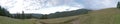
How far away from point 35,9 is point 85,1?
21.2 inches

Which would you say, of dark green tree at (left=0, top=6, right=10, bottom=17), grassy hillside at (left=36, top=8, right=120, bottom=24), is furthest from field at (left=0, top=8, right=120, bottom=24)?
dark green tree at (left=0, top=6, right=10, bottom=17)

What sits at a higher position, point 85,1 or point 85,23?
point 85,1

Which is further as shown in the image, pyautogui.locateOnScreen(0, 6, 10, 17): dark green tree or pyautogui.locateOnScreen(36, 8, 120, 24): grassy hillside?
pyautogui.locateOnScreen(0, 6, 10, 17): dark green tree

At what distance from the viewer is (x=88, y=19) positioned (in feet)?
7.04

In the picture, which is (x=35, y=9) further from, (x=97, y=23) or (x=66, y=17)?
(x=97, y=23)

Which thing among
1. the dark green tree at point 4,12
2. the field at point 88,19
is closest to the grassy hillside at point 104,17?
the field at point 88,19

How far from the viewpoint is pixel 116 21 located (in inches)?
82.0

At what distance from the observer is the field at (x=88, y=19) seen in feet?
6.73

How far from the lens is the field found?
6.73 feet

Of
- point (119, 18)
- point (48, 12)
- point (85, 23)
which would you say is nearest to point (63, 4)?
point (48, 12)

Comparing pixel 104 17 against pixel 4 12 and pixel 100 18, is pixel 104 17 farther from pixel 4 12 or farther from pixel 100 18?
pixel 4 12

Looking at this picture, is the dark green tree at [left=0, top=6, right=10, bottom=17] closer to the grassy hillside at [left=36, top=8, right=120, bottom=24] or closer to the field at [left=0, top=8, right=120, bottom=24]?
the field at [left=0, top=8, right=120, bottom=24]

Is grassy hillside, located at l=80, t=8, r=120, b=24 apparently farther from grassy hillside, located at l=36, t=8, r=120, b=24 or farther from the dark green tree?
the dark green tree

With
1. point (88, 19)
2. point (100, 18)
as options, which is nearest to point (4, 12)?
point (88, 19)
